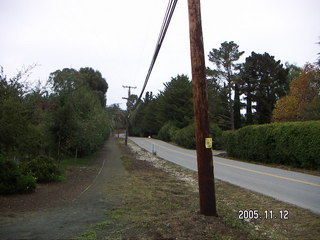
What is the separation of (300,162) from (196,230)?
1491cm

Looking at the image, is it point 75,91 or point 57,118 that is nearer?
point 57,118

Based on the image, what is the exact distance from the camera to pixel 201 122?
628 centimetres

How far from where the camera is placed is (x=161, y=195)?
30.7 ft

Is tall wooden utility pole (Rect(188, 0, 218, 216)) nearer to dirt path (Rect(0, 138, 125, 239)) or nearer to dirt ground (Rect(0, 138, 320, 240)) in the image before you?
dirt ground (Rect(0, 138, 320, 240))

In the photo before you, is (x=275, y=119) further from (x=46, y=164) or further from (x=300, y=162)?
(x=46, y=164)

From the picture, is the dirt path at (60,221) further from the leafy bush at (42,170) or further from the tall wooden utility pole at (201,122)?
the leafy bush at (42,170)

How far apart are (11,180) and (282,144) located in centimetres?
1606

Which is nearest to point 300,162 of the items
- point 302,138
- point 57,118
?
point 302,138

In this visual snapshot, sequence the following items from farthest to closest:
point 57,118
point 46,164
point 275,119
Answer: point 275,119 < point 57,118 < point 46,164

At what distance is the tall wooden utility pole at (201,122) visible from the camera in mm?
6227

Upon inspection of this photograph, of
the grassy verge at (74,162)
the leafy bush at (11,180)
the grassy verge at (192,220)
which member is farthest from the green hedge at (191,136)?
the leafy bush at (11,180)

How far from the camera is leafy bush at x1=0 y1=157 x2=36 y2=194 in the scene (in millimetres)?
9073

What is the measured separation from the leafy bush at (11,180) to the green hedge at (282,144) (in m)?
14.2
